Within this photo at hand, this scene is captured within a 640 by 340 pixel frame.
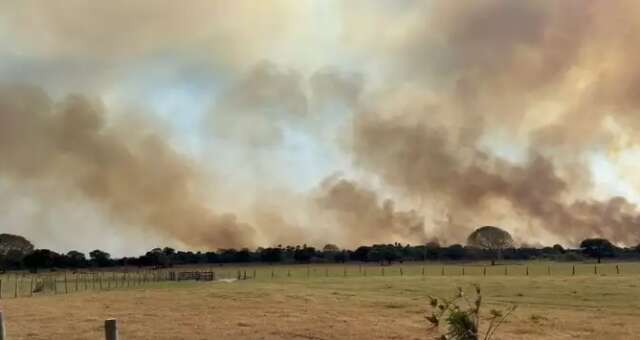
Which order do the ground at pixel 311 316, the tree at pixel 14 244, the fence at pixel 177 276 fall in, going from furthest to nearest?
the tree at pixel 14 244 < the fence at pixel 177 276 < the ground at pixel 311 316

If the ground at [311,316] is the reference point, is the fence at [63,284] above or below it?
below

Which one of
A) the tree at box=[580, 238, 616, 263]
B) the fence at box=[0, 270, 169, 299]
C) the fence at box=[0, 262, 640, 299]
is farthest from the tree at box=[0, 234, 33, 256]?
the tree at box=[580, 238, 616, 263]

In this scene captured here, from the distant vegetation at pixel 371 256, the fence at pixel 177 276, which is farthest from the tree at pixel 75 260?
the fence at pixel 177 276

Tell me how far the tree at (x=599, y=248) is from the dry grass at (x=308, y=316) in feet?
430

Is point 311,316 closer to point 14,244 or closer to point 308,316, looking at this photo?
point 308,316

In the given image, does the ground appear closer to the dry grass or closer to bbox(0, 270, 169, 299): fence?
the dry grass

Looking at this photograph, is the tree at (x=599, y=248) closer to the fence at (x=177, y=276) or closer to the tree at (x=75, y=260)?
the fence at (x=177, y=276)

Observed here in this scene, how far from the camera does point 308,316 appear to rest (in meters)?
34.2

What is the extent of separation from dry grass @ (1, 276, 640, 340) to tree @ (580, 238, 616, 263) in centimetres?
13116

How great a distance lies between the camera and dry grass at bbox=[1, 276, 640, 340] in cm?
2813

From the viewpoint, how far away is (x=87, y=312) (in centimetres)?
3853

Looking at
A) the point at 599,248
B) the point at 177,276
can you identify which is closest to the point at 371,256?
the point at 599,248

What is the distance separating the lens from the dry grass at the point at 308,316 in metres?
28.1

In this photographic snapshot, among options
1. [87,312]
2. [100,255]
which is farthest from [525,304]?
[100,255]
